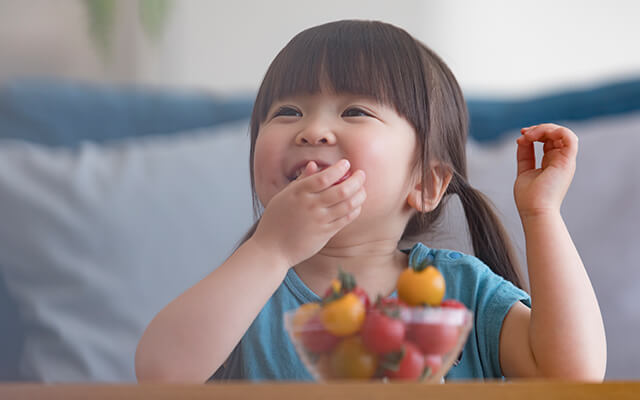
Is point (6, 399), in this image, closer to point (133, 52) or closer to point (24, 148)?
point (133, 52)

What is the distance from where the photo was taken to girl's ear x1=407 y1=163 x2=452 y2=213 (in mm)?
437

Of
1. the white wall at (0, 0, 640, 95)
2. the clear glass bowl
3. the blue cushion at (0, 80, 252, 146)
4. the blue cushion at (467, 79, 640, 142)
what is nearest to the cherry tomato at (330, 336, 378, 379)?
the clear glass bowl

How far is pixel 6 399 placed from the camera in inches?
11.2

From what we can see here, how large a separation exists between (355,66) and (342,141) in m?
A: 0.05

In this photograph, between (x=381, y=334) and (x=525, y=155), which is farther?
(x=525, y=155)

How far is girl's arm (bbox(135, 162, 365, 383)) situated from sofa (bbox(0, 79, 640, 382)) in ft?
0.84

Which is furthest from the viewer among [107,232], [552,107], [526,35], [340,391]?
[552,107]

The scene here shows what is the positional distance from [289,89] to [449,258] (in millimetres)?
149

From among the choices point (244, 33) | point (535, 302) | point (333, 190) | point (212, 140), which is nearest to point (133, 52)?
point (244, 33)

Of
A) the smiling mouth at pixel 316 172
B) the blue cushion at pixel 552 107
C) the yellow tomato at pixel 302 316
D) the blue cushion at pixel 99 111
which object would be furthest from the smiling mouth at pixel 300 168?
the blue cushion at pixel 552 107

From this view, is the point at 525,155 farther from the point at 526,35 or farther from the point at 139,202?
the point at 139,202

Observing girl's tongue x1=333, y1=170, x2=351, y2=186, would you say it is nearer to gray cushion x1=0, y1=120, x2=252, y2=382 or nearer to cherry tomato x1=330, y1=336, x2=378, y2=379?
cherry tomato x1=330, y1=336, x2=378, y2=379

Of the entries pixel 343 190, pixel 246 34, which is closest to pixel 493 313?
pixel 343 190

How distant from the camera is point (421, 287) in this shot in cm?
33
